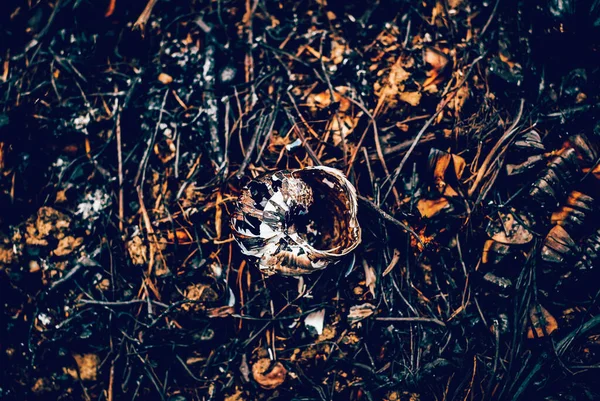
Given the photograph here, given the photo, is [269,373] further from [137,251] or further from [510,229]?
[510,229]

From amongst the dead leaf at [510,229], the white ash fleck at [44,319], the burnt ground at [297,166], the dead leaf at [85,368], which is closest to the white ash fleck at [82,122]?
the burnt ground at [297,166]

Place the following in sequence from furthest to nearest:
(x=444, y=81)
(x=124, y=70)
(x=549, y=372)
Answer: (x=124, y=70) → (x=444, y=81) → (x=549, y=372)

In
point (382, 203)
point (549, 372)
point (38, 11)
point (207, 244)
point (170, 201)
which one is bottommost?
point (549, 372)

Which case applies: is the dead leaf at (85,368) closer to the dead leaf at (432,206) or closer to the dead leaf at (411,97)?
the dead leaf at (432,206)

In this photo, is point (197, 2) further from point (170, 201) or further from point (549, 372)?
point (549, 372)

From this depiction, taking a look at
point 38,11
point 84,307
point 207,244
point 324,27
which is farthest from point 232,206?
point 38,11

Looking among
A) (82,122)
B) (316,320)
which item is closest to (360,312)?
(316,320)
